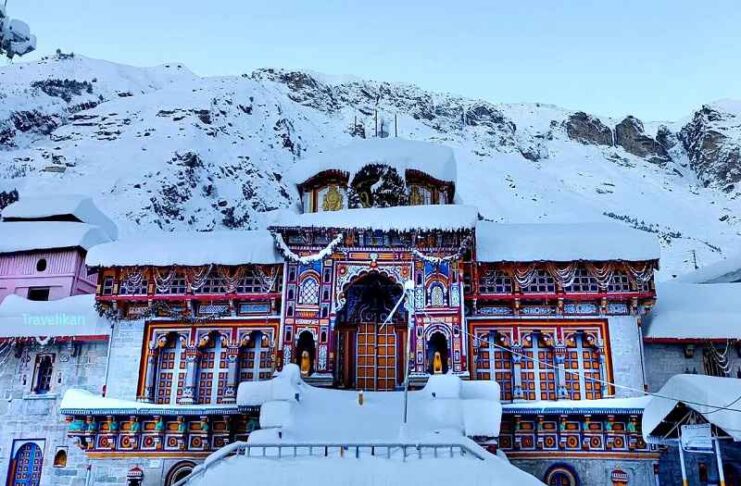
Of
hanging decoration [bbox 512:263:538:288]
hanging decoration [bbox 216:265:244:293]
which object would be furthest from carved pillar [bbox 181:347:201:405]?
hanging decoration [bbox 512:263:538:288]

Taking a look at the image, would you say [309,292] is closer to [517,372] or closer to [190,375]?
[190,375]

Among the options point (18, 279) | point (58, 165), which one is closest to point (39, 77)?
point (58, 165)

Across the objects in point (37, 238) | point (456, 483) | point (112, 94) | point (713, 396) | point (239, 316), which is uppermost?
point (112, 94)

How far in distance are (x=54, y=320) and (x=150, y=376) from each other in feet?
14.1

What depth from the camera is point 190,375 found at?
1902 centimetres

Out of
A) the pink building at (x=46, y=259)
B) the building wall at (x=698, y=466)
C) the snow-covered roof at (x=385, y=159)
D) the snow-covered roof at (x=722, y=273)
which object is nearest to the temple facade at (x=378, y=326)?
the building wall at (x=698, y=466)

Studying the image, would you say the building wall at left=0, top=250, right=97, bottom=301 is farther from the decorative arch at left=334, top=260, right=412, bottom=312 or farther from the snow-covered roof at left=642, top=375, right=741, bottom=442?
the snow-covered roof at left=642, top=375, right=741, bottom=442

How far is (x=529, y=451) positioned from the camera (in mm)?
17219

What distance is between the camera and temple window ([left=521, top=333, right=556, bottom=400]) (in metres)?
18.5

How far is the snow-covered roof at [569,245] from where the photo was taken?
1833 centimetres

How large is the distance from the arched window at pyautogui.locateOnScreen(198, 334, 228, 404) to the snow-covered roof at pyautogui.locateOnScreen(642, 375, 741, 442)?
12245mm

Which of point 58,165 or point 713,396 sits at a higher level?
point 58,165

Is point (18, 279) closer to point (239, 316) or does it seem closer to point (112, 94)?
point (239, 316)

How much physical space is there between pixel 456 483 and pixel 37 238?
23.4 m
